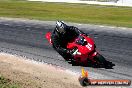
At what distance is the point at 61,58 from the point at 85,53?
267 centimetres

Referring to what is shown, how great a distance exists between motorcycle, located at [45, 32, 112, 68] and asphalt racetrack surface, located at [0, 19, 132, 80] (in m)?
0.48

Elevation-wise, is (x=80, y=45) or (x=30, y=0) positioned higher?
(x=80, y=45)

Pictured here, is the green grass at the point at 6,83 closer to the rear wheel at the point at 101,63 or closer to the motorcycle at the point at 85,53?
the motorcycle at the point at 85,53

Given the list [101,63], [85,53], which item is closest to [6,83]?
[85,53]

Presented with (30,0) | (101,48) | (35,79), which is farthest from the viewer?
(30,0)

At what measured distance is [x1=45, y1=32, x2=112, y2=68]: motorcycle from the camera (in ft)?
56.5

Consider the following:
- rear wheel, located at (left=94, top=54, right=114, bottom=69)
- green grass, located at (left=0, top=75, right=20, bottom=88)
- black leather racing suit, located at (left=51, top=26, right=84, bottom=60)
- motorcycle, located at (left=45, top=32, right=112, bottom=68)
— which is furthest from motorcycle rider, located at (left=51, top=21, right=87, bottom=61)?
Answer: green grass, located at (left=0, top=75, right=20, bottom=88)

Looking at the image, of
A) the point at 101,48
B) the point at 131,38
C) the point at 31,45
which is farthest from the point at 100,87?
the point at 131,38

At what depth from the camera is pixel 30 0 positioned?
61.7 m

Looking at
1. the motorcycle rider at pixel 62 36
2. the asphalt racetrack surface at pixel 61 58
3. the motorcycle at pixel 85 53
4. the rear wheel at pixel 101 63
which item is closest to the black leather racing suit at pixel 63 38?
the motorcycle rider at pixel 62 36

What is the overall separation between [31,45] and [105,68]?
22.8 ft

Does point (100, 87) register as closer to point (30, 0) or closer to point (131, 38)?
point (131, 38)

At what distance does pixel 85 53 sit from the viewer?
56.1 ft

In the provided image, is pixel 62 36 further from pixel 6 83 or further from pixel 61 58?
pixel 6 83
